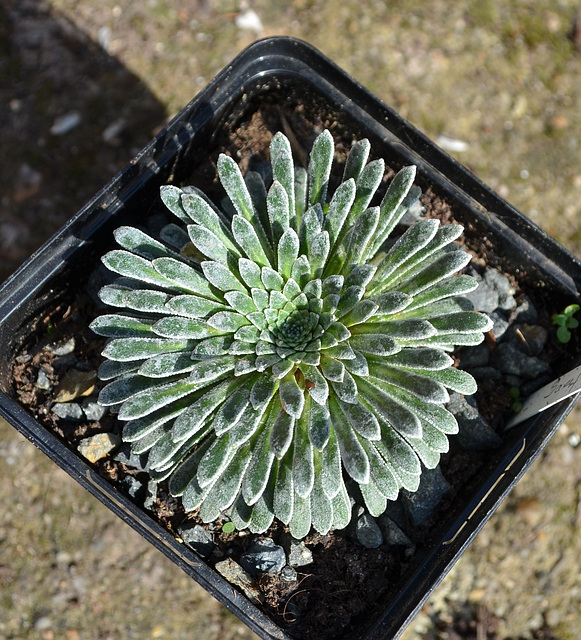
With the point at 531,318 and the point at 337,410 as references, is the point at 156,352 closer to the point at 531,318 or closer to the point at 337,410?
the point at 337,410

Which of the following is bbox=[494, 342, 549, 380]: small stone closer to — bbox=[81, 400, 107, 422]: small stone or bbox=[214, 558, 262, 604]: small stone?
bbox=[214, 558, 262, 604]: small stone

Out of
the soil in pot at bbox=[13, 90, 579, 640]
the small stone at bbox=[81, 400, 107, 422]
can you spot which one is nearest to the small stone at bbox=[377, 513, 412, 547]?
the soil in pot at bbox=[13, 90, 579, 640]

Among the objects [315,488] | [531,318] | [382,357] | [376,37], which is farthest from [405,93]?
[315,488]

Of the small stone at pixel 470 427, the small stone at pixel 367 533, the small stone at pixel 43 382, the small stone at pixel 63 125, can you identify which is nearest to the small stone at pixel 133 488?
the small stone at pixel 43 382

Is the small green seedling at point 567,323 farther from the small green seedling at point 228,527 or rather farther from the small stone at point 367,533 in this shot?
the small green seedling at point 228,527

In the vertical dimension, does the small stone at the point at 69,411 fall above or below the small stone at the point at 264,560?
below

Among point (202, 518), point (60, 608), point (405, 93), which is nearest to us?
point (202, 518)

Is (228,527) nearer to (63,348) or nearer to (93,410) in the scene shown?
(93,410)
